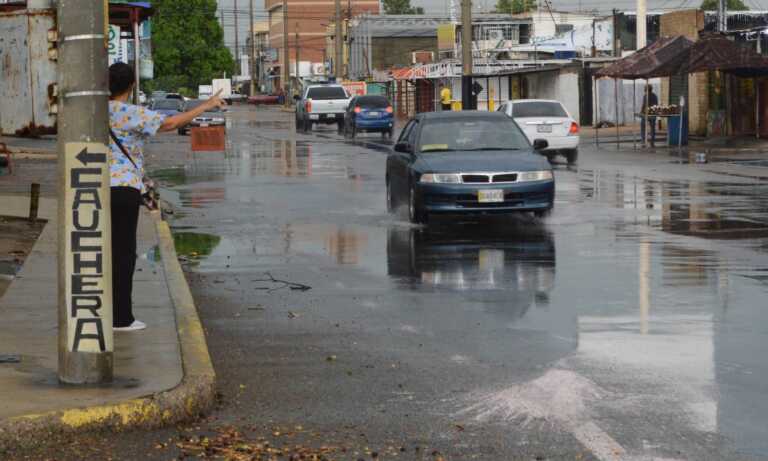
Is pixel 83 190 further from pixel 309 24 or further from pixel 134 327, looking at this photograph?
pixel 309 24

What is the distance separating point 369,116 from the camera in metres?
52.6

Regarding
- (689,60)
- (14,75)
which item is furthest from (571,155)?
(14,75)

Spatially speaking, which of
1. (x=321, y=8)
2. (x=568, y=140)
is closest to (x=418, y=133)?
(x=568, y=140)

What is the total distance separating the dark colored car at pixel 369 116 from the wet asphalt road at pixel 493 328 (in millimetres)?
30587

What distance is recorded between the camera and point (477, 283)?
13.1 m

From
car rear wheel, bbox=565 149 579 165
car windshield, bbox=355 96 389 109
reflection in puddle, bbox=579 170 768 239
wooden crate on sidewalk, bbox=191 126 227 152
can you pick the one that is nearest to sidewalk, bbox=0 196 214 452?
reflection in puddle, bbox=579 170 768 239

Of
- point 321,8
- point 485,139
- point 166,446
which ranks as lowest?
point 166,446

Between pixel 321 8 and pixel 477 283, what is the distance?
170127 mm

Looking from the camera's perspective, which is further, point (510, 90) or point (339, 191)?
point (510, 90)

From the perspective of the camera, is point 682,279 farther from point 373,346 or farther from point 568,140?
point 568,140

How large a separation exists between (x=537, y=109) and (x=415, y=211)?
58.4 feet

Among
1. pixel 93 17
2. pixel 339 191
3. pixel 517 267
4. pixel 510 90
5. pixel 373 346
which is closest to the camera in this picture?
pixel 93 17

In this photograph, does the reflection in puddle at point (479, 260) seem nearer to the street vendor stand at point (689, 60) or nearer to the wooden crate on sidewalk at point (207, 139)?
the wooden crate on sidewalk at point (207, 139)

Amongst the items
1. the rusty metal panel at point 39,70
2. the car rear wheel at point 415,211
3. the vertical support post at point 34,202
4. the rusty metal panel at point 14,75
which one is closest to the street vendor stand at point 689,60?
the car rear wheel at point 415,211
